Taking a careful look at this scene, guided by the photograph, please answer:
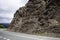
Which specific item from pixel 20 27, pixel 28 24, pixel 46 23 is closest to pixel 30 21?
pixel 28 24

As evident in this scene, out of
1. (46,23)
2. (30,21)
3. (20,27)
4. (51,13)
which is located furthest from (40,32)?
(20,27)

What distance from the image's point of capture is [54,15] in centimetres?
4559

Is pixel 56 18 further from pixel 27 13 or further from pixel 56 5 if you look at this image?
pixel 27 13

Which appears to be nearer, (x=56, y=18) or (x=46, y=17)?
(x=56, y=18)

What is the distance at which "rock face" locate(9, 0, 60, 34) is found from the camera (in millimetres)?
42475

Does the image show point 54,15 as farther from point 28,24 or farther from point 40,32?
point 28,24

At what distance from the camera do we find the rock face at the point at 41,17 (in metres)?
42.5

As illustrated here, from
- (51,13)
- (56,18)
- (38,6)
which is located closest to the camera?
(56,18)

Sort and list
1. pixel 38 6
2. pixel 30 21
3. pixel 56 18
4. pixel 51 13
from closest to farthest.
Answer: pixel 56 18, pixel 51 13, pixel 30 21, pixel 38 6

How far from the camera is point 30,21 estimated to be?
53.9 metres

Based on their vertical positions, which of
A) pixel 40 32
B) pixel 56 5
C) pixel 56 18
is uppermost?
pixel 56 5

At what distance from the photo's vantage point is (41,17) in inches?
1967

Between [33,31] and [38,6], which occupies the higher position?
[38,6]

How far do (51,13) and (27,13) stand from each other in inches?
571
